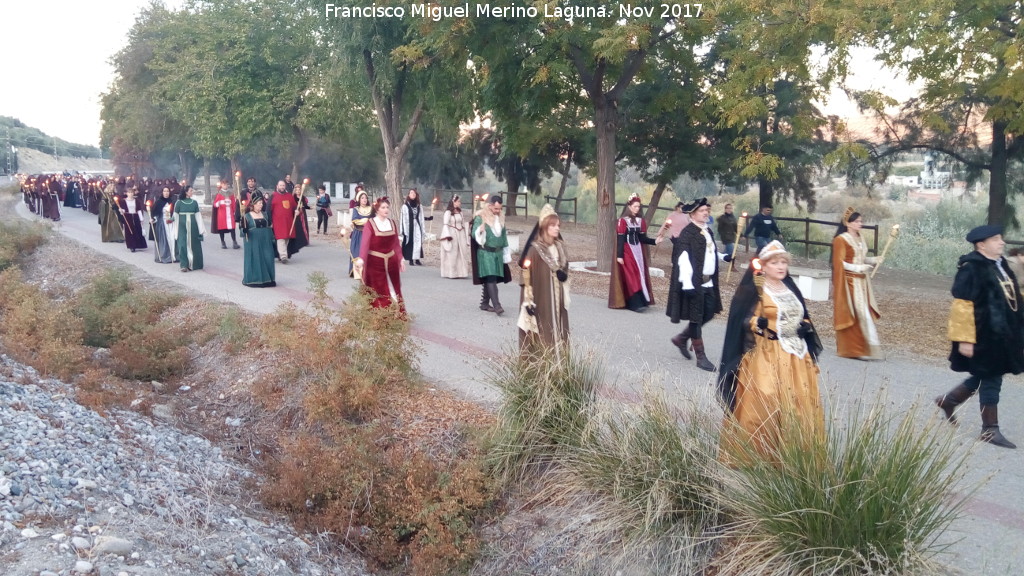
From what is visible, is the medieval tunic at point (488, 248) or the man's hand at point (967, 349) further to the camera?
the medieval tunic at point (488, 248)

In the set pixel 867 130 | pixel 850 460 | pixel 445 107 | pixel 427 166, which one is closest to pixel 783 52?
pixel 867 130

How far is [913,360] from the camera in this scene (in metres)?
9.34

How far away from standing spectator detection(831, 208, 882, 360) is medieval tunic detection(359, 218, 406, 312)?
5.03 meters

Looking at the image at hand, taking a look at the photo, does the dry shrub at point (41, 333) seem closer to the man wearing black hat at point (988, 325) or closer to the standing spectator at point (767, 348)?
the standing spectator at point (767, 348)

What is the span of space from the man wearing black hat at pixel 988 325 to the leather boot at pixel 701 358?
2.53 metres

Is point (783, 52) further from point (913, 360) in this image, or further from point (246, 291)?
point (246, 291)

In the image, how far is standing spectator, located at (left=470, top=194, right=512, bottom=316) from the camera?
38.8 feet

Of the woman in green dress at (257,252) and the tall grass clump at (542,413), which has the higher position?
the woman in green dress at (257,252)

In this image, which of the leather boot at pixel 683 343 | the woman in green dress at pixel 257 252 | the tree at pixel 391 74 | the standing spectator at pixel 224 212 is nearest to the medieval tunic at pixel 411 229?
the tree at pixel 391 74

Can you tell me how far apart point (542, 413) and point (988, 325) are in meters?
3.40

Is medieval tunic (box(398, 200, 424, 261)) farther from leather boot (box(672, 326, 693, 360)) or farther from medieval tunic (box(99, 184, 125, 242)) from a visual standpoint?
medieval tunic (box(99, 184, 125, 242))

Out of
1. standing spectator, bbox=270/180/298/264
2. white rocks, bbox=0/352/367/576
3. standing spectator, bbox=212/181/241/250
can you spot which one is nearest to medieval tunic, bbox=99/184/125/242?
standing spectator, bbox=212/181/241/250

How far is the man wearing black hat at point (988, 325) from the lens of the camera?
20.8ft

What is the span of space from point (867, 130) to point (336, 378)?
52.8 feet
